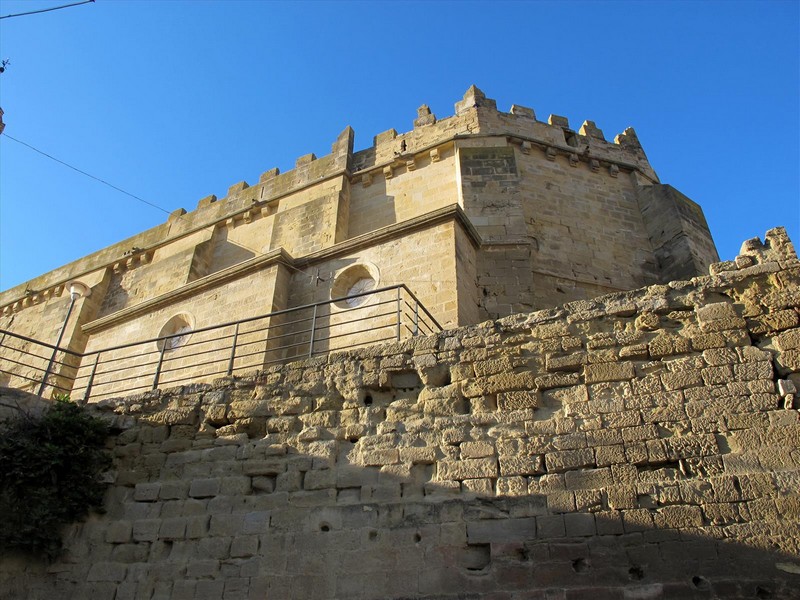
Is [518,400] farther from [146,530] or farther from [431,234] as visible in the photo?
[431,234]

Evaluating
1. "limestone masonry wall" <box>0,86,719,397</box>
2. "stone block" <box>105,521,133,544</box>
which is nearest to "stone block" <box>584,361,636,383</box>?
"limestone masonry wall" <box>0,86,719,397</box>

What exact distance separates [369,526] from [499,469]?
1123 millimetres

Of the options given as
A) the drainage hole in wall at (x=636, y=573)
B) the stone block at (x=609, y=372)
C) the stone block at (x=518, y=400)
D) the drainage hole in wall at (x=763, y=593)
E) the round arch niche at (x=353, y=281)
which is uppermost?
the round arch niche at (x=353, y=281)

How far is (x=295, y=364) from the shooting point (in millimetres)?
6215

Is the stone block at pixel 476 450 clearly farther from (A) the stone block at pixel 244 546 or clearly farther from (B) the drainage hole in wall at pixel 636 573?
(A) the stone block at pixel 244 546

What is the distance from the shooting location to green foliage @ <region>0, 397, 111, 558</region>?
5.87 metres

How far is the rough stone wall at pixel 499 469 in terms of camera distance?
171 inches

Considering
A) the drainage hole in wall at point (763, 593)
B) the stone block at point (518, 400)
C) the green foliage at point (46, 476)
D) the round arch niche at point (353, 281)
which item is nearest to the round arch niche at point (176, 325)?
the round arch niche at point (353, 281)

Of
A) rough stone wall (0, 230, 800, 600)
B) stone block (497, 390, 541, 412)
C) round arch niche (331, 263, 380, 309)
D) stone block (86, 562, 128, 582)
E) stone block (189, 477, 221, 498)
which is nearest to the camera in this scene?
rough stone wall (0, 230, 800, 600)

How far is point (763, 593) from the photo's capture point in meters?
3.96

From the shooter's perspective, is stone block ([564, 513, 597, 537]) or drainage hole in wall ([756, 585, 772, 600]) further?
stone block ([564, 513, 597, 537])

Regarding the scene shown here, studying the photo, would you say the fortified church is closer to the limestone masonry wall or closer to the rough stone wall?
the rough stone wall

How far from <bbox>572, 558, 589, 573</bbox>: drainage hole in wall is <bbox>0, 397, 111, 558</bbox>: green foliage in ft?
14.5

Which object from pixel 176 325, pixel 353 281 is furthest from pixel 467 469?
pixel 176 325
